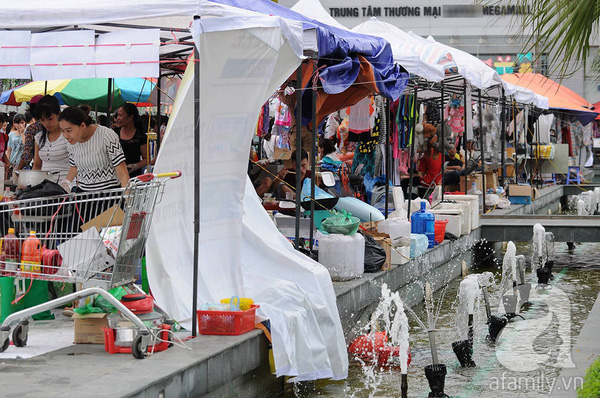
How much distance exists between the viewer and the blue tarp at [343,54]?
8.23m

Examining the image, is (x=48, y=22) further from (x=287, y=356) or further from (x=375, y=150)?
(x=375, y=150)

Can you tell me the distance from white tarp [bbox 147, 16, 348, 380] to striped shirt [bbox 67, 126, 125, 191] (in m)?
1.05

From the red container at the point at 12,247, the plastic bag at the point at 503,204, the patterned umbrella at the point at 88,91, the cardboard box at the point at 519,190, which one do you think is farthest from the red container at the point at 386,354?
the cardboard box at the point at 519,190

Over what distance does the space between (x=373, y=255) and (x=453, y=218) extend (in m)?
4.16

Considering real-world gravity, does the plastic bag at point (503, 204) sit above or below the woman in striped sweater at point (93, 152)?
below

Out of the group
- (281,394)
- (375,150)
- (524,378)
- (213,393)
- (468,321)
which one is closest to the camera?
(213,393)

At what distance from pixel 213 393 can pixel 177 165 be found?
1.87m

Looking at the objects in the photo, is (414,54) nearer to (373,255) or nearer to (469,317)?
(373,255)

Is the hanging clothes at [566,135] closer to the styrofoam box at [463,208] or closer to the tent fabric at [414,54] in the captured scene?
the styrofoam box at [463,208]

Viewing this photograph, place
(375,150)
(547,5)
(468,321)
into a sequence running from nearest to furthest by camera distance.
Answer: (547,5) → (468,321) → (375,150)

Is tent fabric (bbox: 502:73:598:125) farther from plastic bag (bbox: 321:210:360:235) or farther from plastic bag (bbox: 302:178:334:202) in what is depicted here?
plastic bag (bbox: 321:210:360:235)

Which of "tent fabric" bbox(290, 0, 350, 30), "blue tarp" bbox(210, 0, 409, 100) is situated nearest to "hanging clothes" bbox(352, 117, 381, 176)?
"tent fabric" bbox(290, 0, 350, 30)

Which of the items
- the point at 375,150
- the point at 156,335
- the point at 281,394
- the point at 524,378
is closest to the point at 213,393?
the point at 156,335

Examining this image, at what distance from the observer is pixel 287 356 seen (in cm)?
690
